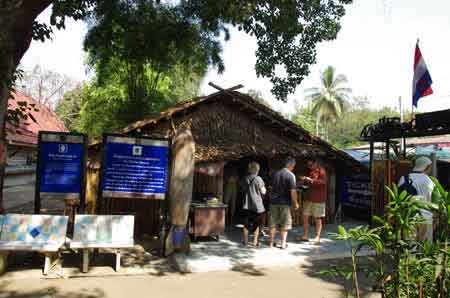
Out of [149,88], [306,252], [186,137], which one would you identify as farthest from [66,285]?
[149,88]

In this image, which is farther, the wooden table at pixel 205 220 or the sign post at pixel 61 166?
the wooden table at pixel 205 220

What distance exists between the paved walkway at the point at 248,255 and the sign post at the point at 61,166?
2.53m

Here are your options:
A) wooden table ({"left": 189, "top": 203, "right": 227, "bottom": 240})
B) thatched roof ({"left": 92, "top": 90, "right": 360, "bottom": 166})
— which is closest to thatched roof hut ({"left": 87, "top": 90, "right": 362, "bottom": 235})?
thatched roof ({"left": 92, "top": 90, "right": 360, "bottom": 166})

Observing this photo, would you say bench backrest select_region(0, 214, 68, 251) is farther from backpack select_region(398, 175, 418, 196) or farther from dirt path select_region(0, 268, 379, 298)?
backpack select_region(398, 175, 418, 196)

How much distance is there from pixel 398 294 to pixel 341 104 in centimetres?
5343

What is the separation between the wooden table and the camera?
8.64 metres

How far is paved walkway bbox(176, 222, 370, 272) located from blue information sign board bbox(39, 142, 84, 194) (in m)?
2.58

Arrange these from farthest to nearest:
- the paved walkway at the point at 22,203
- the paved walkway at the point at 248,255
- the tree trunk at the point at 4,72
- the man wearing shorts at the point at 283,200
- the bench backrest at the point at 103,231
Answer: the paved walkway at the point at 22,203 → the man wearing shorts at the point at 283,200 → the paved walkway at the point at 248,255 → the bench backrest at the point at 103,231 → the tree trunk at the point at 4,72

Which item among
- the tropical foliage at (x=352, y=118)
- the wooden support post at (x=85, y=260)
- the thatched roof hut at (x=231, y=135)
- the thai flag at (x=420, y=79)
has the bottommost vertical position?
the wooden support post at (x=85, y=260)

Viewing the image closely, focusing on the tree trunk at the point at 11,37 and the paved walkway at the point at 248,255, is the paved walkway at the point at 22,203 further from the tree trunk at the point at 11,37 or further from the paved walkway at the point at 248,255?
the tree trunk at the point at 11,37

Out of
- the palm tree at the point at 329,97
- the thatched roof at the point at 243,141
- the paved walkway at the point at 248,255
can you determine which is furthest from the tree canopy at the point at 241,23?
the palm tree at the point at 329,97

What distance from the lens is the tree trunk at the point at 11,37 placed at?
17.1 feet

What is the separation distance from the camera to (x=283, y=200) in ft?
26.6

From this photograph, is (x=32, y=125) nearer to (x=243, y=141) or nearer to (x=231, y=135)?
(x=231, y=135)
